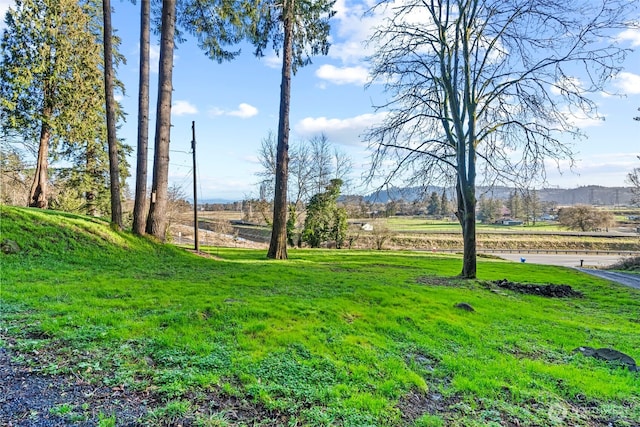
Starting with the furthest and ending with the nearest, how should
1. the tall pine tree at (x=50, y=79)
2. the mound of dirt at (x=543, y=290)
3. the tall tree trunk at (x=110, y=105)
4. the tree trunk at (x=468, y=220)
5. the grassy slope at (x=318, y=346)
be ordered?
the tall pine tree at (x=50, y=79) < the tree trunk at (x=468, y=220) < the tall tree trunk at (x=110, y=105) < the mound of dirt at (x=543, y=290) < the grassy slope at (x=318, y=346)

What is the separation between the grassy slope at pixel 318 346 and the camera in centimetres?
276

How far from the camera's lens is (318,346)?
3.72 m

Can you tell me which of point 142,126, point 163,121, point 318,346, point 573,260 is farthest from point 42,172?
point 573,260

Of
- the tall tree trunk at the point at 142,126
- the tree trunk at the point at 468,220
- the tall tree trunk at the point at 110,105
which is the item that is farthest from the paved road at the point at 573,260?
the tall tree trunk at the point at 110,105

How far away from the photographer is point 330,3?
1272 cm

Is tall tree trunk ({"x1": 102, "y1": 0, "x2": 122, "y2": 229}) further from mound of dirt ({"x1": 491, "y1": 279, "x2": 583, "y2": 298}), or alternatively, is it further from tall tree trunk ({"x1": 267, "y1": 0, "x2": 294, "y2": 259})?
mound of dirt ({"x1": 491, "y1": 279, "x2": 583, "y2": 298})

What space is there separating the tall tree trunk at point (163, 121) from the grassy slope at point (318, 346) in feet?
11.4

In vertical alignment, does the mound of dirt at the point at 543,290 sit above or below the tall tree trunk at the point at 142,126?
below

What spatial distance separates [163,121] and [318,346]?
9.10 metres

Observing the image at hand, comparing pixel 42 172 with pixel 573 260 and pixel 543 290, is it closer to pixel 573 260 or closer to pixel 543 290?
pixel 543 290

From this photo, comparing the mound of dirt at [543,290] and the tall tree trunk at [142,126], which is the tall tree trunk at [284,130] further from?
the mound of dirt at [543,290]

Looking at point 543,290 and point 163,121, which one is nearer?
point 543,290

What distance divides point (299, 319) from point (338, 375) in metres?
1.53

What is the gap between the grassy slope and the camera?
2.76m
